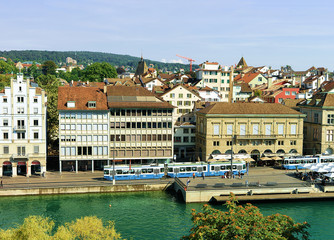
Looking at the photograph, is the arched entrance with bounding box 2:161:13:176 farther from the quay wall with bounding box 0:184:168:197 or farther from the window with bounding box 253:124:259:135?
the window with bounding box 253:124:259:135

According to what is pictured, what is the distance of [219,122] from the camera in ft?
290

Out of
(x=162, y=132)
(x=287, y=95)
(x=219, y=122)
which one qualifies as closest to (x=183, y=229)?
(x=162, y=132)

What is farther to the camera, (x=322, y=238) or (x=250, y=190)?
(x=250, y=190)

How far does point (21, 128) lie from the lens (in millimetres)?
78000

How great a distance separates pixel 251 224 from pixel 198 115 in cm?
6129

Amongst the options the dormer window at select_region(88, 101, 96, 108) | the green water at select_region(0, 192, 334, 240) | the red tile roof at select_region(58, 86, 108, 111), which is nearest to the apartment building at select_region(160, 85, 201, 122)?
the red tile roof at select_region(58, 86, 108, 111)

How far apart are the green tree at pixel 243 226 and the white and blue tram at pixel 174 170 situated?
42.5m

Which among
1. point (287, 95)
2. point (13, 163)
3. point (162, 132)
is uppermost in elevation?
point (287, 95)

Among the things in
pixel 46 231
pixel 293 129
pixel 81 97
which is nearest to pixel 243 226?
pixel 46 231

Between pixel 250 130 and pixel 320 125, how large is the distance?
53.0 feet

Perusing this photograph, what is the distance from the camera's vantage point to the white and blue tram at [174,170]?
77.2 m

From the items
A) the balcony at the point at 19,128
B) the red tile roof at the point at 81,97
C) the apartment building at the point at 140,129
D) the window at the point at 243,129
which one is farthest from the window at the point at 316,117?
the balcony at the point at 19,128

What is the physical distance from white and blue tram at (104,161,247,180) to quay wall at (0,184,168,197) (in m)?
3.87

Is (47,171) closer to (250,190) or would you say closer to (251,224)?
(250,190)
